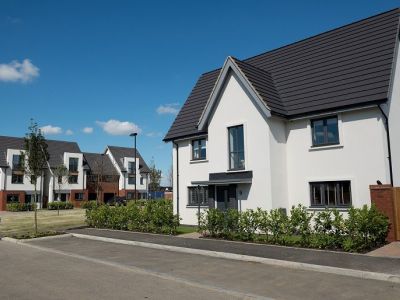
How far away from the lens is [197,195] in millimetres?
22047

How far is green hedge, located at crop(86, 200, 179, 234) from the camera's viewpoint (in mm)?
18438

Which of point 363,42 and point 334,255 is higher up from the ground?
point 363,42

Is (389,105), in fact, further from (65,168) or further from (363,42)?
(65,168)

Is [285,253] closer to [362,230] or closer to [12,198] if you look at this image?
[362,230]

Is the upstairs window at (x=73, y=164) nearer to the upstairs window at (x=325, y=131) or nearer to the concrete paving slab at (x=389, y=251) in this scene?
the upstairs window at (x=325, y=131)

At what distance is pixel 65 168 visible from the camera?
5709 cm

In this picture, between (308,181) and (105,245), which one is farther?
(308,181)

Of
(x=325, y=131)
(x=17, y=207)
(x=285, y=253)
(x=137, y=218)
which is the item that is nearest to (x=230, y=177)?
(x=325, y=131)

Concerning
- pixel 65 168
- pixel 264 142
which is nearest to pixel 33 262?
pixel 264 142

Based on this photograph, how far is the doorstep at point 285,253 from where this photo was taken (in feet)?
32.6

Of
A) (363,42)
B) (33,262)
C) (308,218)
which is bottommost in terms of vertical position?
(33,262)

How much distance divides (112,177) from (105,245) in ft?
175

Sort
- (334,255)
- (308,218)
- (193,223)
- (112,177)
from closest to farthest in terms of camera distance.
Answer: (334,255) → (308,218) → (193,223) → (112,177)

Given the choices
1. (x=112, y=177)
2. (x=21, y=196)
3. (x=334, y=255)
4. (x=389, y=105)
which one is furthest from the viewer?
(x=112, y=177)
